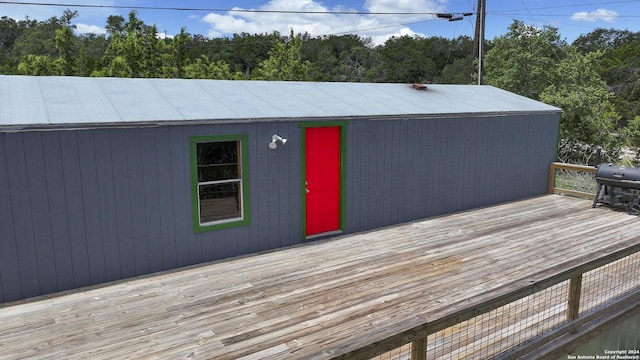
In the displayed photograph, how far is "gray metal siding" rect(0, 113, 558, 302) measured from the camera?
5055 millimetres

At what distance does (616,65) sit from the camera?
39.3m

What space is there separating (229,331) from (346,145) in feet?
12.4

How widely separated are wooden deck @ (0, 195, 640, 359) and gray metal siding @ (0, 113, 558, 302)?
10.7 inches

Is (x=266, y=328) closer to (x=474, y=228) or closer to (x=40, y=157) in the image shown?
(x=40, y=157)

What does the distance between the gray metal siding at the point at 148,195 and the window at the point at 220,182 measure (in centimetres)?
11

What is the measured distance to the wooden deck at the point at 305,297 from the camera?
Answer: 13.2ft

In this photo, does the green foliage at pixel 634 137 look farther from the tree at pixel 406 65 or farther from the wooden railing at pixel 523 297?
the tree at pixel 406 65

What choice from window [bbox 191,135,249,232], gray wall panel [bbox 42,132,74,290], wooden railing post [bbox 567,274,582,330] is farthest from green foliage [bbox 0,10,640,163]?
gray wall panel [bbox 42,132,74,290]

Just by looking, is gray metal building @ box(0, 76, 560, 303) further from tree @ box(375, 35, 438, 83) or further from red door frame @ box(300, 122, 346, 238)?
tree @ box(375, 35, 438, 83)

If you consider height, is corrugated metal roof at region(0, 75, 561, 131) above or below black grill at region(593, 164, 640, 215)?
above

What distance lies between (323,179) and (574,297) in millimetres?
3877

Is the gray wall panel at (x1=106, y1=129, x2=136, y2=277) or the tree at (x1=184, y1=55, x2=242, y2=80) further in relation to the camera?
the tree at (x1=184, y1=55, x2=242, y2=80)

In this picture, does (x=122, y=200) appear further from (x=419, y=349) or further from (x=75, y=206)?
(x=419, y=349)

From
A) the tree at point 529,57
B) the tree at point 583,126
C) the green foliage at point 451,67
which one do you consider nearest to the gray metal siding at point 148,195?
the tree at point 583,126
